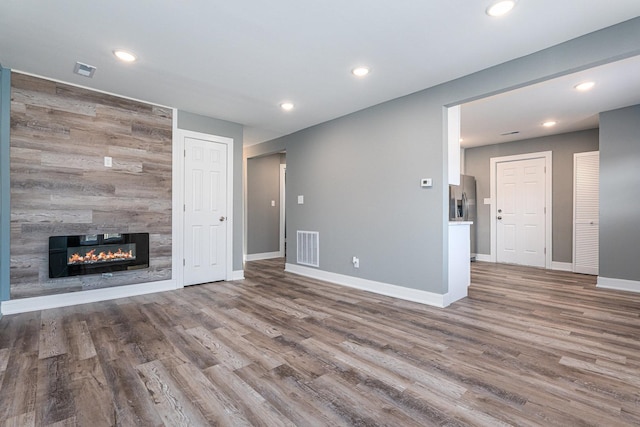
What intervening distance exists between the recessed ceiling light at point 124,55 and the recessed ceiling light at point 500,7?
3048 mm

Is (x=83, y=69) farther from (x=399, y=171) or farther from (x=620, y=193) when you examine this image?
(x=620, y=193)

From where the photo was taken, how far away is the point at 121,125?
380 cm

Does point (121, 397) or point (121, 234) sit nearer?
point (121, 397)

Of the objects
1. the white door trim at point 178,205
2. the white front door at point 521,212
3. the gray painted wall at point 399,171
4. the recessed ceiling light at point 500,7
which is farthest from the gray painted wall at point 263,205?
the recessed ceiling light at point 500,7

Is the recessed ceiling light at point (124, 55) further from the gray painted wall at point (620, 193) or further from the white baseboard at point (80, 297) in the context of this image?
the gray painted wall at point (620, 193)

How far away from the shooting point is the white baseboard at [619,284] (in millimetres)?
4086

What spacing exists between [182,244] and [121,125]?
172 centimetres

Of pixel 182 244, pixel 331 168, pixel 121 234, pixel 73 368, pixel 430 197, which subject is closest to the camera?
pixel 73 368

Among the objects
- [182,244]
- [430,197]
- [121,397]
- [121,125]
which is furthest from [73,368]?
[430,197]

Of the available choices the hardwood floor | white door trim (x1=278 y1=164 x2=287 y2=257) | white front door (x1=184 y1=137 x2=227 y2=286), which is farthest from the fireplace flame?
white door trim (x1=278 y1=164 x2=287 y2=257)

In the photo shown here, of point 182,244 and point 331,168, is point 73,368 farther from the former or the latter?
point 331,168

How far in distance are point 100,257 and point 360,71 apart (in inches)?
145

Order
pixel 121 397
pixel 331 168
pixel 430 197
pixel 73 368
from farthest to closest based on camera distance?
1. pixel 331 168
2. pixel 430 197
3. pixel 73 368
4. pixel 121 397

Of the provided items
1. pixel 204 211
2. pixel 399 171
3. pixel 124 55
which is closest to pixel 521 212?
pixel 399 171
